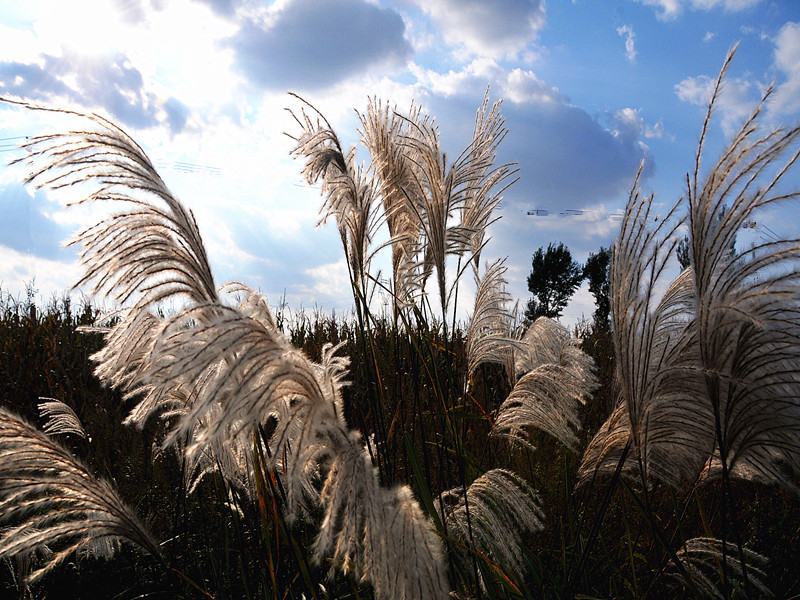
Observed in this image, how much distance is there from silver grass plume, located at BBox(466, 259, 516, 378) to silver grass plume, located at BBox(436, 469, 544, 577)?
129 cm

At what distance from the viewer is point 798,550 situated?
12.0 feet

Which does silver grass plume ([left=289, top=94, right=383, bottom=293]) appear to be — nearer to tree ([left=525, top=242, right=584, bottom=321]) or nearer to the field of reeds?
the field of reeds

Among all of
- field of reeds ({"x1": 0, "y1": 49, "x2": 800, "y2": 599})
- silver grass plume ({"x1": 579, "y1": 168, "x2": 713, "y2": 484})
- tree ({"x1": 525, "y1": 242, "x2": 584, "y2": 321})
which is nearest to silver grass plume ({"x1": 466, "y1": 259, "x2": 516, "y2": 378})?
field of reeds ({"x1": 0, "y1": 49, "x2": 800, "y2": 599})

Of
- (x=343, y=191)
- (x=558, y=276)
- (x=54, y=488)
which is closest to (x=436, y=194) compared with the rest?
(x=343, y=191)

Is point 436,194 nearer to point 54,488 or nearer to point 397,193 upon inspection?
point 397,193

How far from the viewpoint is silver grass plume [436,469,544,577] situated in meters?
2.04

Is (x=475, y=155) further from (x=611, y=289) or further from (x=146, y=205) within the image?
(x=146, y=205)

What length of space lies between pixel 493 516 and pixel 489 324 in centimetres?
198

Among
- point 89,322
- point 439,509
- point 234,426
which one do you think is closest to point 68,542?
point 234,426

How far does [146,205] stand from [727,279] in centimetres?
192

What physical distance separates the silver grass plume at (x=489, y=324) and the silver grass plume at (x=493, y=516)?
4.23 ft

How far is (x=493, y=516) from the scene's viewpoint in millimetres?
2008

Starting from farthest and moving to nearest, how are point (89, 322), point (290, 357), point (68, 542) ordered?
point (89, 322)
point (68, 542)
point (290, 357)

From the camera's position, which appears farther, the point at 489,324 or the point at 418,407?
the point at 489,324
